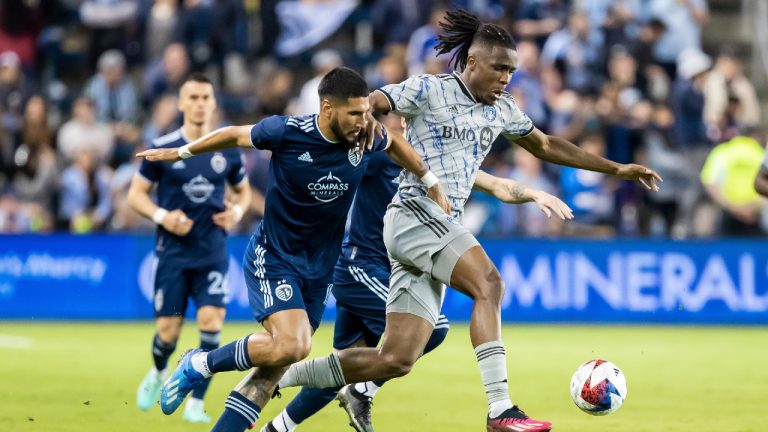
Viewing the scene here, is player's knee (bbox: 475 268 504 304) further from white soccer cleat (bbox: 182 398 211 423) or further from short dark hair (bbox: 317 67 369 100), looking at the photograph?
white soccer cleat (bbox: 182 398 211 423)

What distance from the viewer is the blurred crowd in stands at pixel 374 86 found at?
17.2 m

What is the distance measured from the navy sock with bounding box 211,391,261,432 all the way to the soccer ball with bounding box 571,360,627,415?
6.61 feet

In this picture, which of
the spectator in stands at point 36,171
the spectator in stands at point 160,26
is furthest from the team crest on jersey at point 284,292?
the spectator in stands at point 160,26

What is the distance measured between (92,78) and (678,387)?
1137cm

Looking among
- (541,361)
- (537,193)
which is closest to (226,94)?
(541,361)

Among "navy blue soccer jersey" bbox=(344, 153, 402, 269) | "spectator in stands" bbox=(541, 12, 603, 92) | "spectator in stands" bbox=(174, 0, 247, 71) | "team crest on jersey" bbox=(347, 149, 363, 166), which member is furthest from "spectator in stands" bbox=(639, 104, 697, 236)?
"team crest on jersey" bbox=(347, 149, 363, 166)

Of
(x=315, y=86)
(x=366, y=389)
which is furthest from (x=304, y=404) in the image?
(x=315, y=86)

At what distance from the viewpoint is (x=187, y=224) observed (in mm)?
10070

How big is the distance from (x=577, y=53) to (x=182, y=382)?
12.2 meters

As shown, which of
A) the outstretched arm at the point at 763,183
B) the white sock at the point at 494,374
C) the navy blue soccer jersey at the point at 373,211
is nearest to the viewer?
the white sock at the point at 494,374

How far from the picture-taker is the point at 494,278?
7.39 m

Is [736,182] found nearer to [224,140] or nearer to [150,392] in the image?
[150,392]

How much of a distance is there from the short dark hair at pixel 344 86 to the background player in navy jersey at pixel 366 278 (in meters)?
1.34

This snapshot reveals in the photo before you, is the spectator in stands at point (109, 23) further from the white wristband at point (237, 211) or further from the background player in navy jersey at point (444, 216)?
the background player in navy jersey at point (444, 216)
